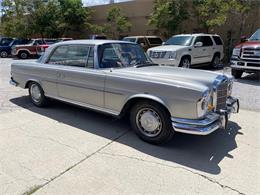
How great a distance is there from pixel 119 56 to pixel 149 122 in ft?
4.93

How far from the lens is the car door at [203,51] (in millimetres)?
11633

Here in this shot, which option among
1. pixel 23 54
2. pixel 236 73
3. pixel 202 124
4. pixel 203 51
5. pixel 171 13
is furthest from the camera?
pixel 23 54

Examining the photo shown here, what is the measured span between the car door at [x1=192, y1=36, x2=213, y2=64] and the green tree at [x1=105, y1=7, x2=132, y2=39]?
36.1 ft

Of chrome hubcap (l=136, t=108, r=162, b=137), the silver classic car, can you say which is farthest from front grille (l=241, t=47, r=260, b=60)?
chrome hubcap (l=136, t=108, r=162, b=137)

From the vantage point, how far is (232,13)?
48.8ft

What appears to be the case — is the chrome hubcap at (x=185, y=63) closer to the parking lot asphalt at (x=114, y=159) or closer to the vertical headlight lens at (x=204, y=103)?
the parking lot asphalt at (x=114, y=159)

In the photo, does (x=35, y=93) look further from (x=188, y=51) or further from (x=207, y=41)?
(x=207, y=41)

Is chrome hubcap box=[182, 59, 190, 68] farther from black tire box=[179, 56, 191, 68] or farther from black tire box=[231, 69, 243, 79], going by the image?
black tire box=[231, 69, 243, 79]

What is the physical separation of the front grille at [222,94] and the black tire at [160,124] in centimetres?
88

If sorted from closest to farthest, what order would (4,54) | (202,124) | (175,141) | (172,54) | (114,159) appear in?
(202,124) → (114,159) → (175,141) → (172,54) → (4,54)

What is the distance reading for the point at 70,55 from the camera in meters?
5.22

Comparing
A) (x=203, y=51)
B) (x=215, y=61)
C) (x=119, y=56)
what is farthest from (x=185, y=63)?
(x=119, y=56)

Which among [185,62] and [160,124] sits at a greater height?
[185,62]

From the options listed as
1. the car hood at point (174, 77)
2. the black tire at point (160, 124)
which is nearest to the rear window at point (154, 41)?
the car hood at point (174, 77)
